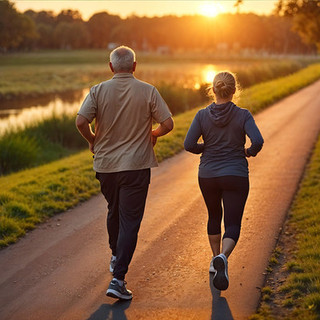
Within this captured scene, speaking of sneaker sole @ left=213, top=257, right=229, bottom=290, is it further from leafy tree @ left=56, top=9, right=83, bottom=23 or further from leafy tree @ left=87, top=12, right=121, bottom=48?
leafy tree @ left=56, top=9, right=83, bottom=23

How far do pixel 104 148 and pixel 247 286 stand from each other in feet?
5.75

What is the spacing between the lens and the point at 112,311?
14.9 ft

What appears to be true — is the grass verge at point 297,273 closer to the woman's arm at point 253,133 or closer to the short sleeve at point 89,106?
the woman's arm at point 253,133

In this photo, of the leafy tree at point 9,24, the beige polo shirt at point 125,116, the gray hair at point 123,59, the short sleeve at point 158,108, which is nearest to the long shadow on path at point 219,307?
the beige polo shirt at point 125,116

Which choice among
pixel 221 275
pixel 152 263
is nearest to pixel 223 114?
pixel 221 275

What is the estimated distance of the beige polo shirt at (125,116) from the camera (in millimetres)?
4680

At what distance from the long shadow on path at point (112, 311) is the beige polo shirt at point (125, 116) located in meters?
1.10

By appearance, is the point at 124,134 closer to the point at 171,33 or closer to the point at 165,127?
the point at 165,127

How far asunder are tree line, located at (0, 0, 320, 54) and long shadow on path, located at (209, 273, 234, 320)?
110 metres

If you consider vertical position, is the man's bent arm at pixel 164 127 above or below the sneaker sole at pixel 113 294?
above

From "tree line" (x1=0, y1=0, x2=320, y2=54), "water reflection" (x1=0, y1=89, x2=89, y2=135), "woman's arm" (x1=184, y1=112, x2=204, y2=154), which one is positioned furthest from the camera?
"tree line" (x1=0, y1=0, x2=320, y2=54)

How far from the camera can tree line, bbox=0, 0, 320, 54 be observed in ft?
398

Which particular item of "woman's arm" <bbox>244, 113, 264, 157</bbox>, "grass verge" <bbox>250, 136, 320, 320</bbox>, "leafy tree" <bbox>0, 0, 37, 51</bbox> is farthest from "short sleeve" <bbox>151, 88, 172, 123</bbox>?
"leafy tree" <bbox>0, 0, 37, 51</bbox>

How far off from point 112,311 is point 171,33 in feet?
521
